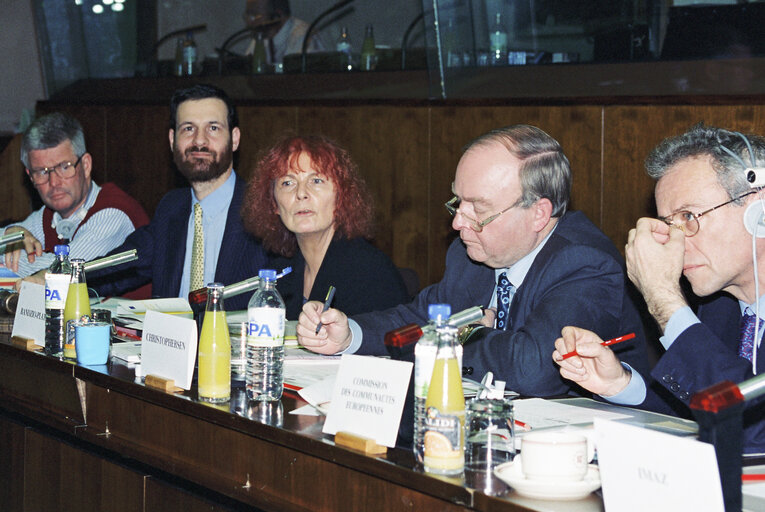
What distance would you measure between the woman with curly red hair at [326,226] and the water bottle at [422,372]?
3.90 ft

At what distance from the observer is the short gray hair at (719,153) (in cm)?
180

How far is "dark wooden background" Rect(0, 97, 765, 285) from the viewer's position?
3.28 meters

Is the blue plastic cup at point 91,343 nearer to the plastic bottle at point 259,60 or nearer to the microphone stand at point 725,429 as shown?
the microphone stand at point 725,429

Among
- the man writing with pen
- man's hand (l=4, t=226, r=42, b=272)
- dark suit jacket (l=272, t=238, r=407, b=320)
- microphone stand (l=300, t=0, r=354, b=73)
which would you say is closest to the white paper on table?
the man writing with pen

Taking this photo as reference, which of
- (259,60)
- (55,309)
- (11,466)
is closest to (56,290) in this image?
(55,309)

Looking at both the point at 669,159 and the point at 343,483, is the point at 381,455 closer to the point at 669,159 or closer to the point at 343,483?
the point at 343,483

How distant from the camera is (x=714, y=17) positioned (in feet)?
11.1

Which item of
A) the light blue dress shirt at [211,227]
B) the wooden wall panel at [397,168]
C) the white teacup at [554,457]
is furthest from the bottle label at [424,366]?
the wooden wall panel at [397,168]

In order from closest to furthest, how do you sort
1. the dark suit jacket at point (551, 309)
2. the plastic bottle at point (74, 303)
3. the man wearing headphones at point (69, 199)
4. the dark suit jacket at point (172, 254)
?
the dark suit jacket at point (551, 309)
the plastic bottle at point (74, 303)
the dark suit jacket at point (172, 254)
the man wearing headphones at point (69, 199)

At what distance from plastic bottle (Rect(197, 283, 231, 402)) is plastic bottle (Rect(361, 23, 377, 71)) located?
294 cm

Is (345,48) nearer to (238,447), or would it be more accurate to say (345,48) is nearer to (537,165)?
(537,165)

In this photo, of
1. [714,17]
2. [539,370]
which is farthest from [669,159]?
[714,17]

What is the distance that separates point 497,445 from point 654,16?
2561mm

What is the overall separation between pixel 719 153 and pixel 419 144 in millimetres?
2252
